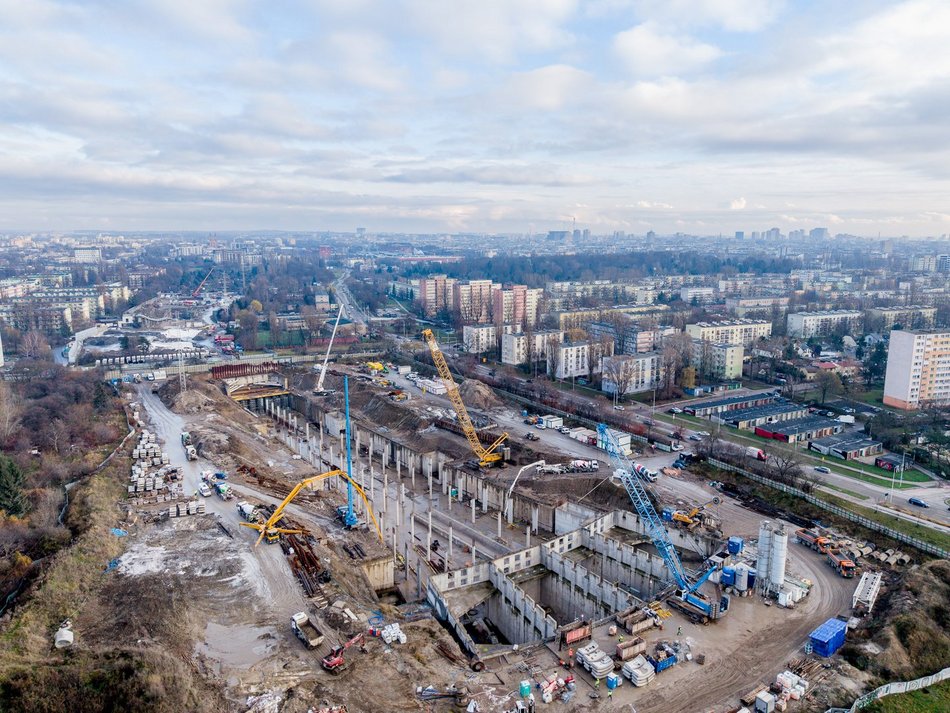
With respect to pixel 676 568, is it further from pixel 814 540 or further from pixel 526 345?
pixel 526 345

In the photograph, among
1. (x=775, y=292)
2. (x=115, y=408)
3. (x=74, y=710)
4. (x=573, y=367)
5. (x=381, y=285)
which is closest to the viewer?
(x=74, y=710)

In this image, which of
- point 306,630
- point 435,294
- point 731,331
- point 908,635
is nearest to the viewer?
point 908,635

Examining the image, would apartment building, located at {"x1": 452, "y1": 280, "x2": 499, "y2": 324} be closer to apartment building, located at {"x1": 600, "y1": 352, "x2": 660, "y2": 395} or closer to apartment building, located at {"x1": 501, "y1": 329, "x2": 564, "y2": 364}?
apartment building, located at {"x1": 501, "y1": 329, "x2": 564, "y2": 364}

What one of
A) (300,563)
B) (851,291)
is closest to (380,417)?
(300,563)

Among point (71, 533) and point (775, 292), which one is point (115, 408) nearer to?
point (71, 533)

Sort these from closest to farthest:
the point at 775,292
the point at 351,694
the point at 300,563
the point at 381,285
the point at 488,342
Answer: the point at 351,694, the point at 300,563, the point at 488,342, the point at 775,292, the point at 381,285

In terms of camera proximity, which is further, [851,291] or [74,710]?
[851,291]

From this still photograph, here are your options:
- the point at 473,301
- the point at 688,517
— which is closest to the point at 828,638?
the point at 688,517
